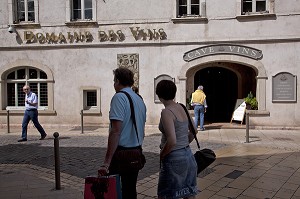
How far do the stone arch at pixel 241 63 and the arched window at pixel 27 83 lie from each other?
5511 mm

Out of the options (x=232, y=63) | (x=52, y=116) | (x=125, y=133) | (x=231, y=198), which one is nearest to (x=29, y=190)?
(x=125, y=133)

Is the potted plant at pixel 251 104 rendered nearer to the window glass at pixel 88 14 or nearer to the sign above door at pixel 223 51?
the sign above door at pixel 223 51

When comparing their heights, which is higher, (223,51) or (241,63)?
(223,51)

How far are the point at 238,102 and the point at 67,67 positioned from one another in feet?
22.5

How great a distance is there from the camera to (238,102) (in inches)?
484

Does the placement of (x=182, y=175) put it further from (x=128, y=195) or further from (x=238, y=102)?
(x=238, y=102)

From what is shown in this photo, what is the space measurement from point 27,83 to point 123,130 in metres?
10.8

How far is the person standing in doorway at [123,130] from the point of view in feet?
9.55

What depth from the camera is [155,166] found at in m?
6.12

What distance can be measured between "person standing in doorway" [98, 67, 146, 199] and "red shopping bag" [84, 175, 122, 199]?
9 centimetres

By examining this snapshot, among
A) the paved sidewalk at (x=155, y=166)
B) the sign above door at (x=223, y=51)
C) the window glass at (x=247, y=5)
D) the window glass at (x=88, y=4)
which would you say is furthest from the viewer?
the window glass at (x=88, y=4)

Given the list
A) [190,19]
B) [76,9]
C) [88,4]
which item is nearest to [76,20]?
[76,9]

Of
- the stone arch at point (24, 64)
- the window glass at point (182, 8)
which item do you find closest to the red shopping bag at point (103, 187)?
the window glass at point (182, 8)

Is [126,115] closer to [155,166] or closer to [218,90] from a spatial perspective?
[155,166]
